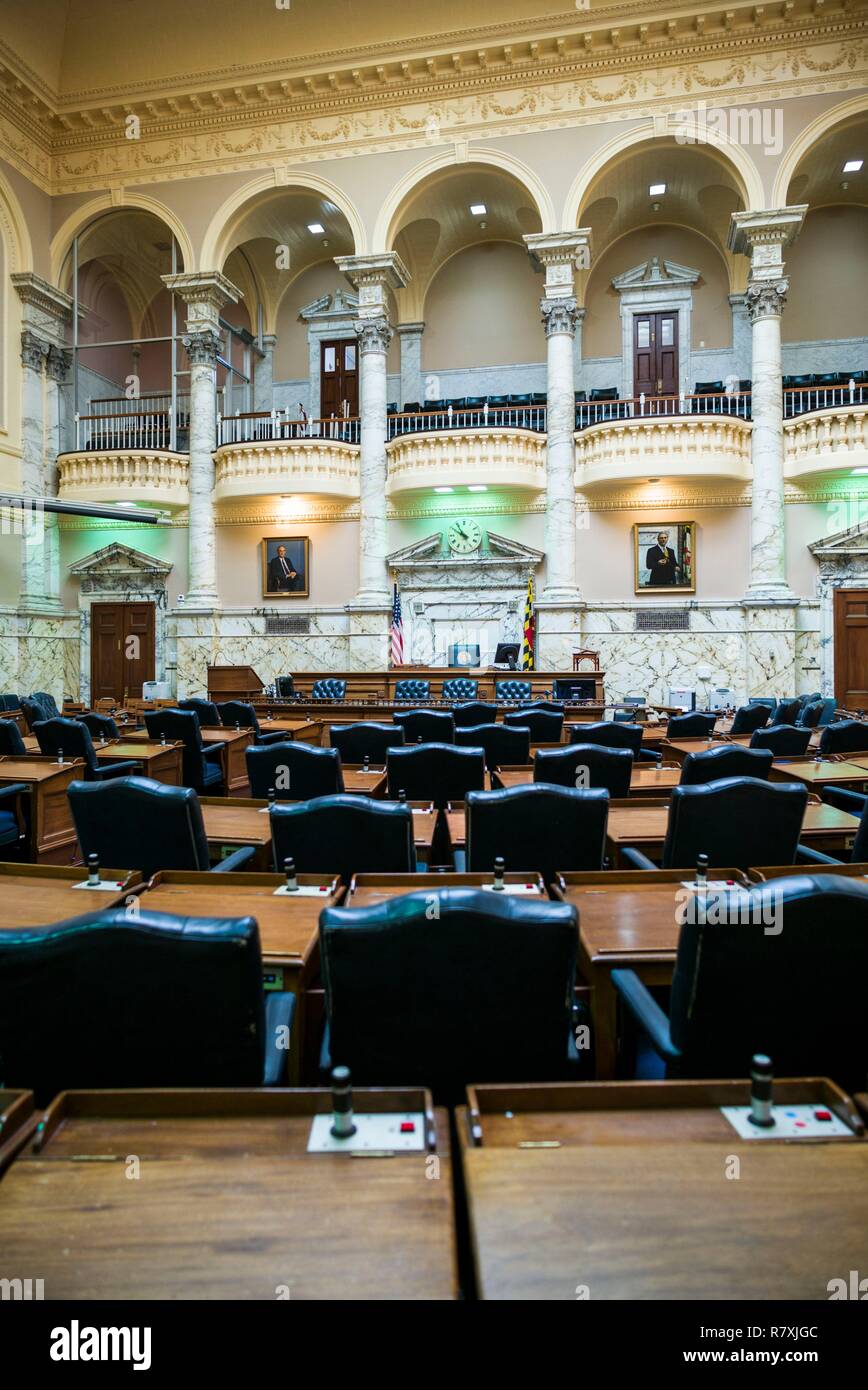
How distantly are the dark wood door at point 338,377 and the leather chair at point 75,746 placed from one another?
1281 centimetres

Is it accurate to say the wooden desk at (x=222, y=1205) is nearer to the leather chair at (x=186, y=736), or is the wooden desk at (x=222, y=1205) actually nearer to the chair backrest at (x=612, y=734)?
the chair backrest at (x=612, y=734)

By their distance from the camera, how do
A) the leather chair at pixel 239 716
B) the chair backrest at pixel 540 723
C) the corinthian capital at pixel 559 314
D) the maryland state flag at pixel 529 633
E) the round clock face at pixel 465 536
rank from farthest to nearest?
the round clock face at pixel 465 536 < the corinthian capital at pixel 559 314 < the maryland state flag at pixel 529 633 < the leather chair at pixel 239 716 < the chair backrest at pixel 540 723

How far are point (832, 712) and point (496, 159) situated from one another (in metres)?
11.3

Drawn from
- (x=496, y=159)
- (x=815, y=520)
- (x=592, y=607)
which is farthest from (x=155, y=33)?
(x=815, y=520)

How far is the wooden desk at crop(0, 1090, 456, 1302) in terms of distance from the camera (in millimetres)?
956

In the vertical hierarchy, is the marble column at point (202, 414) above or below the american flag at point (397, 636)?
above

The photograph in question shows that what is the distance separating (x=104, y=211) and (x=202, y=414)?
459 cm

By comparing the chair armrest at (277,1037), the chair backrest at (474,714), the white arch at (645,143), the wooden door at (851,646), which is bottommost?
the chair armrest at (277,1037)

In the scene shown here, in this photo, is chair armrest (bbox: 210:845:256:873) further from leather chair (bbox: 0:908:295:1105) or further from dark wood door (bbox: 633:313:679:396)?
dark wood door (bbox: 633:313:679:396)

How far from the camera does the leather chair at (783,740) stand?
552 centimetres

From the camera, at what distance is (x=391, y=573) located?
1481 centimetres

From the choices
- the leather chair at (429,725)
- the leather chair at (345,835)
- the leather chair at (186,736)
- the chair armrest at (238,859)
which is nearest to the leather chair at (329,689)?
the leather chair at (186,736)

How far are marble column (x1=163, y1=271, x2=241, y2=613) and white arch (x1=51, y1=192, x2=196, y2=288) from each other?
1.82 feet

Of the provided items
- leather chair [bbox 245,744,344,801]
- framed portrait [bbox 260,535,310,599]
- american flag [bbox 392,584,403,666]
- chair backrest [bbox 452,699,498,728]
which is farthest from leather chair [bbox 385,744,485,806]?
framed portrait [bbox 260,535,310,599]
